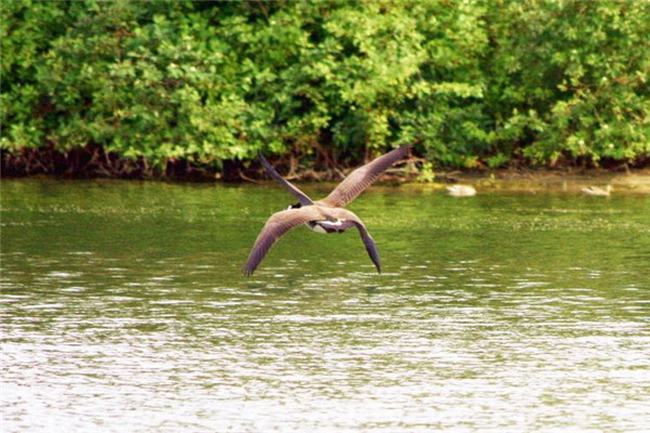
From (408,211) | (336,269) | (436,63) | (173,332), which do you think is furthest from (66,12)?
(173,332)

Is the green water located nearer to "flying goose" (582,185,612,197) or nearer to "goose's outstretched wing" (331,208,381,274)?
"goose's outstretched wing" (331,208,381,274)

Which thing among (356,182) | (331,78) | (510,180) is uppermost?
(331,78)

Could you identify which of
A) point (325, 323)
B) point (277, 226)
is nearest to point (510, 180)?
point (325, 323)

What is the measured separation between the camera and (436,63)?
4284 cm

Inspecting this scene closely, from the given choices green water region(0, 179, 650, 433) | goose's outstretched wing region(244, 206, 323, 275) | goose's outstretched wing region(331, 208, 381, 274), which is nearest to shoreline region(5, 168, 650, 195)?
green water region(0, 179, 650, 433)

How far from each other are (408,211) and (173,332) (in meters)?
15.5

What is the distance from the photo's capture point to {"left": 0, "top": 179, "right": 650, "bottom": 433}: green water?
1606 cm

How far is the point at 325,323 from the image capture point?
828 inches

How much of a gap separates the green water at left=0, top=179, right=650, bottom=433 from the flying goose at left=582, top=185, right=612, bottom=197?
12.5 ft

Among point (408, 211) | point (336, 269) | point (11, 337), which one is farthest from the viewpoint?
point (408, 211)

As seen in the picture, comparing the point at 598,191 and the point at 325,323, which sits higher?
the point at 598,191

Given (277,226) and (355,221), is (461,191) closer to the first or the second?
(355,221)

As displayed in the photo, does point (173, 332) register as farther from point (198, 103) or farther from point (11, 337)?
point (198, 103)

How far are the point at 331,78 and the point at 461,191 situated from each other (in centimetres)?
445
